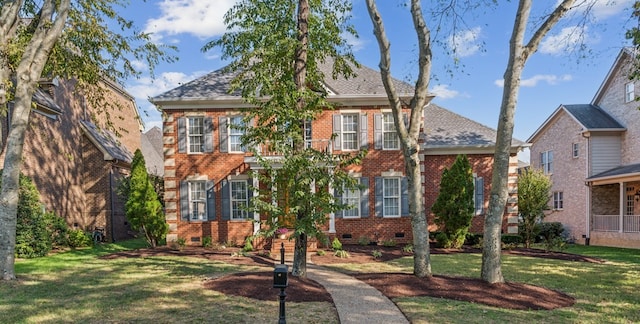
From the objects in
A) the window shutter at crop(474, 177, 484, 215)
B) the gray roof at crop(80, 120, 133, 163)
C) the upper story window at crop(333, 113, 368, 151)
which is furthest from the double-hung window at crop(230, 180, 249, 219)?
the window shutter at crop(474, 177, 484, 215)

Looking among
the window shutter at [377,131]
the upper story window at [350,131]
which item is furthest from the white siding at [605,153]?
the upper story window at [350,131]

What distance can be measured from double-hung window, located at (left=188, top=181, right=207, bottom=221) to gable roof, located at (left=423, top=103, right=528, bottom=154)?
9810 mm

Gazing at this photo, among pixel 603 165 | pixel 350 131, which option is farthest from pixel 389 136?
pixel 603 165

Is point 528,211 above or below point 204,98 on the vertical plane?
below

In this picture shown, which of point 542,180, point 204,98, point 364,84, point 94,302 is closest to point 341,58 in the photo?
point 364,84

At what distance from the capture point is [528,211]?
1409 cm

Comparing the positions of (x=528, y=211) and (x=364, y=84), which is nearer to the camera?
(x=528, y=211)

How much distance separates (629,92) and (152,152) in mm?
30686

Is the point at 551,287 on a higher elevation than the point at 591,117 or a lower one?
lower

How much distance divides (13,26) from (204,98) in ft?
21.3

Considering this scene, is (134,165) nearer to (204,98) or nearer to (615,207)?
(204,98)

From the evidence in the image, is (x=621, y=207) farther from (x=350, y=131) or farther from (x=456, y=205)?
(x=350, y=131)

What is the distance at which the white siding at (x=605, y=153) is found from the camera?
18.7 metres

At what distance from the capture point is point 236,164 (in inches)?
614
